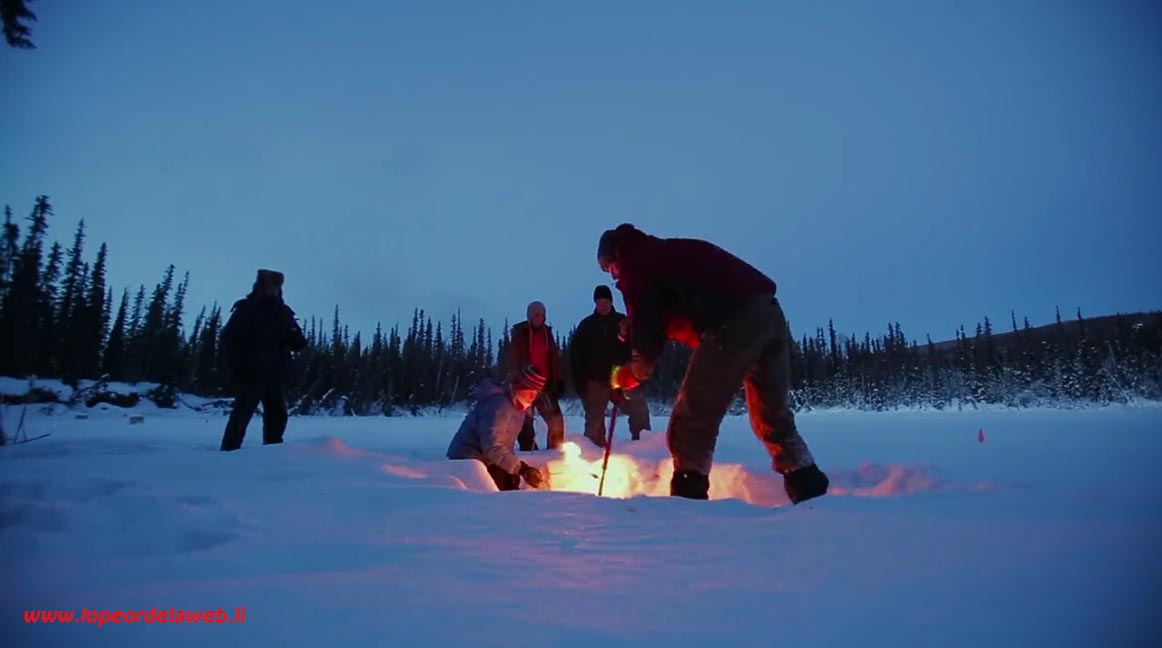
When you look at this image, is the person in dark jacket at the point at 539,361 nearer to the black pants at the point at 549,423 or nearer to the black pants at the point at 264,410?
the black pants at the point at 549,423

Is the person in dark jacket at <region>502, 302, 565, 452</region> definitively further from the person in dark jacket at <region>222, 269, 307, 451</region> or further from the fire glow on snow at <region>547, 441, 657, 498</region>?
the person in dark jacket at <region>222, 269, 307, 451</region>

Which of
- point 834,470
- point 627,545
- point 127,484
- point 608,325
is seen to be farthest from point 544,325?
point 627,545

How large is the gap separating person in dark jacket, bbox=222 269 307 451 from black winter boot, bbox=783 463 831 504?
434 centimetres

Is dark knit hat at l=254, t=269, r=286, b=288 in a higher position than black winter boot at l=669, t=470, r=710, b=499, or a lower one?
higher

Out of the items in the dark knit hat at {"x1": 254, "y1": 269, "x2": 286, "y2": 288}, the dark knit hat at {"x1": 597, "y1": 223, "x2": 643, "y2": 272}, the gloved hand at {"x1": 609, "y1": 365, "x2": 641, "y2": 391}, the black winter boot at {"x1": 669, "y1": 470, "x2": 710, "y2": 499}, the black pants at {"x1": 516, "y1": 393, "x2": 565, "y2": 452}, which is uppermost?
the dark knit hat at {"x1": 254, "y1": 269, "x2": 286, "y2": 288}

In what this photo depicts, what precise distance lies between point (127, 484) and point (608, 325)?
5.01 m

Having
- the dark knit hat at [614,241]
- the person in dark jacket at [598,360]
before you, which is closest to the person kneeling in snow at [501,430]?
the dark knit hat at [614,241]

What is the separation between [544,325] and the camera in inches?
243

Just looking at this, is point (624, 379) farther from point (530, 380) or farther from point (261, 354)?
point (261, 354)

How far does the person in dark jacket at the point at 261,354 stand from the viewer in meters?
4.76

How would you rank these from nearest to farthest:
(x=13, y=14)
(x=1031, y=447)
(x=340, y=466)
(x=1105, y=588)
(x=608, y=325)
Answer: (x=1105, y=588) → (x=340, y=466) → (x=13, y=14) → (x=1031, y=447) → (x=608, y=325)

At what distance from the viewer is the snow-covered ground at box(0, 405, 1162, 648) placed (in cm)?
105

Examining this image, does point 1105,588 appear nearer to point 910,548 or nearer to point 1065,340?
point 910,548

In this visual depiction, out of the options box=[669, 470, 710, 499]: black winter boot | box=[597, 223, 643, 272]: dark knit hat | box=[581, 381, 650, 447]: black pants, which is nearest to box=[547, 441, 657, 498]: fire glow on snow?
box=[581, 381, 650, 447]: black pants
